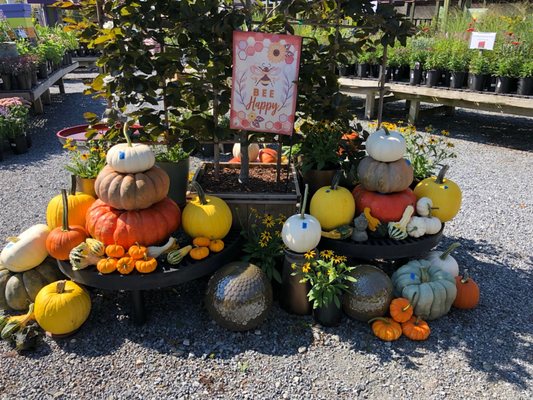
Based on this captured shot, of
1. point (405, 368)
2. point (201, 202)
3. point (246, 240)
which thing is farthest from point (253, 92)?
point (405, 368)

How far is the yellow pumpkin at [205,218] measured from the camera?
2.67 metres

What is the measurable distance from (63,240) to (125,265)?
41cm

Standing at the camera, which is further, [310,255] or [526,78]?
[526,78]

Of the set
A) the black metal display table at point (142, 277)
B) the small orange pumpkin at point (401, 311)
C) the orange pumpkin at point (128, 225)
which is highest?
the orange pumpkin at point (128, 225)

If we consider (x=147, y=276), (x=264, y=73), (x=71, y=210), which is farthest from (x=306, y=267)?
(x=71, y=210)

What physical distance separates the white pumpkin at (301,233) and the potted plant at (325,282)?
0.06 meters

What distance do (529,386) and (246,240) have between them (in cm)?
172

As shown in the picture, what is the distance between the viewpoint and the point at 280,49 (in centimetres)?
276

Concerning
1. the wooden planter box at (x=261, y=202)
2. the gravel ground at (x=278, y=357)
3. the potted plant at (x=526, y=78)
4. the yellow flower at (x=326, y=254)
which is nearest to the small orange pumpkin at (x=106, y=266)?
the gravel ground at (x=278, y=357)

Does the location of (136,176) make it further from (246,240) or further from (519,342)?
(519,342)

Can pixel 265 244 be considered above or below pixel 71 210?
below

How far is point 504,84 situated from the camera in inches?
259

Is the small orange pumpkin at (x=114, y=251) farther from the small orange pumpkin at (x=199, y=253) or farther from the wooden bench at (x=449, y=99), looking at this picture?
the wooden bench at (x=449, y=99)

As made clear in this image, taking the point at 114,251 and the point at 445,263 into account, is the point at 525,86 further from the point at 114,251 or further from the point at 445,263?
the point at 114,251
